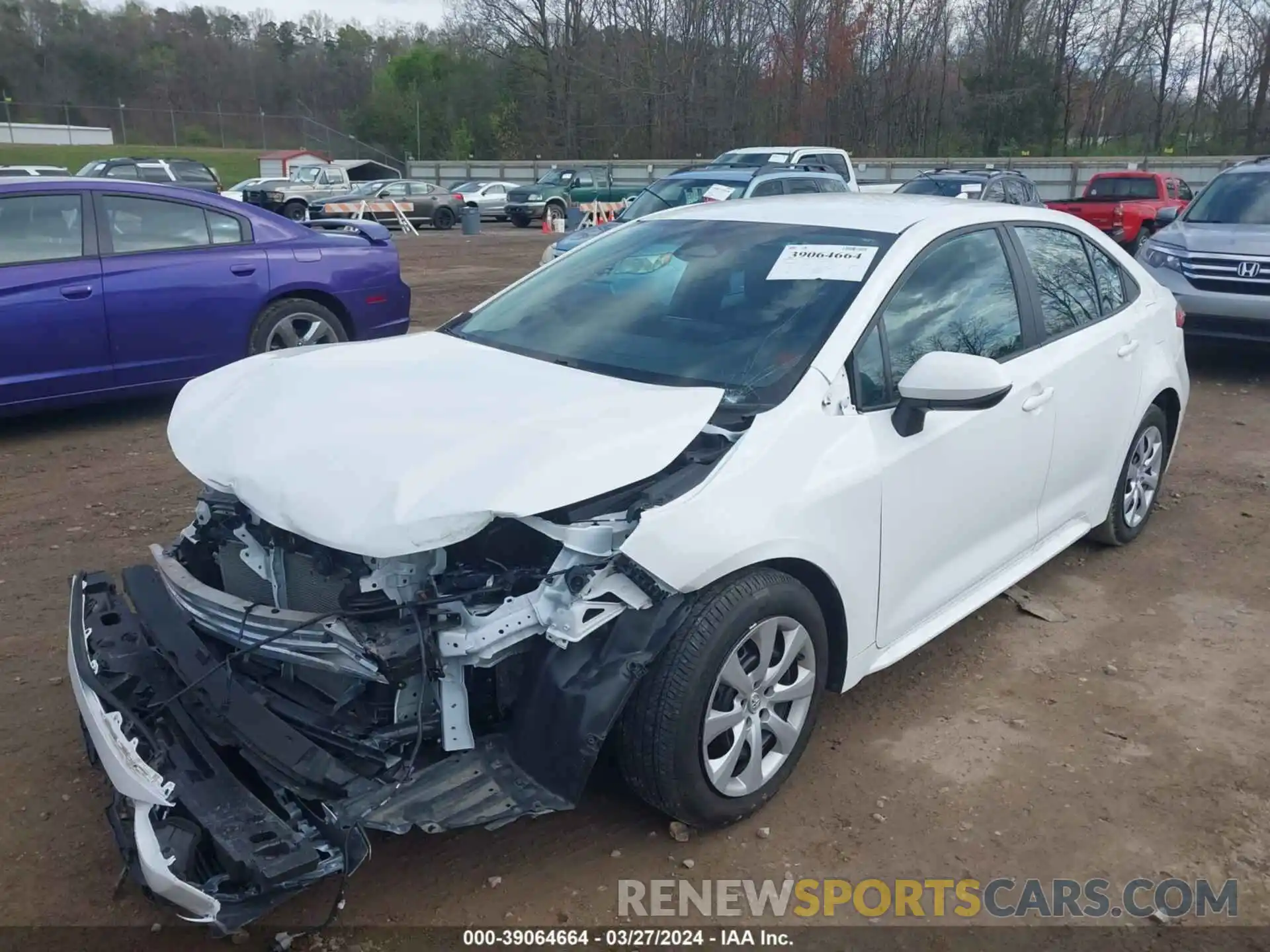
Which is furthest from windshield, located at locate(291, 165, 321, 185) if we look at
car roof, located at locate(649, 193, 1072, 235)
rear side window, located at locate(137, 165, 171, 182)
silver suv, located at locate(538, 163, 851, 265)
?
car roof, located at locate(649, 193, 1072, 235)

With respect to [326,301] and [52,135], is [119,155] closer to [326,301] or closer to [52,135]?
[52,135]

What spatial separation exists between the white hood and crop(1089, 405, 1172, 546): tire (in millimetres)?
2735

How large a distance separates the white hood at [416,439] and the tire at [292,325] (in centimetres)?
373

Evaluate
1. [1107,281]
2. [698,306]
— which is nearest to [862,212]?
[698,306]

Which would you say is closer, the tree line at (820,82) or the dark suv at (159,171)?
the dark suv at (159,171)

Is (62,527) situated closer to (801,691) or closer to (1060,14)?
(801,691)

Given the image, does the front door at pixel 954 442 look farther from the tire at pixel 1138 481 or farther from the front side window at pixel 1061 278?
the tire at pixel 1138 481

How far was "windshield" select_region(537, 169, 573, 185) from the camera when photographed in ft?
104

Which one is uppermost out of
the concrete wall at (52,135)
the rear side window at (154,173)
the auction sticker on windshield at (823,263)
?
the concrete wall at (52,135)

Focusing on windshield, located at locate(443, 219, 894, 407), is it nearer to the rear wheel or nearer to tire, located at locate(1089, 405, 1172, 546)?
tire, located at locate(1089, 405, 1172, 546)

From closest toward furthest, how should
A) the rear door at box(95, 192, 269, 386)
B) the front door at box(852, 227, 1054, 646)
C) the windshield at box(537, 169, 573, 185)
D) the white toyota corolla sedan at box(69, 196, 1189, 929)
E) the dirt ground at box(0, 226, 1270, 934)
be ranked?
the white toyota corolla sedan at box(69, 196, 1189, 929) → the dirt ground at box(0, 226, 1270, 934) → the front door at box(852, 227, 1054, 646) → the rear door at box(95, 192, 269, 386) → the windshield at box(537, 169, 573, 185)

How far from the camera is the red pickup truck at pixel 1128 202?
19.6 metres

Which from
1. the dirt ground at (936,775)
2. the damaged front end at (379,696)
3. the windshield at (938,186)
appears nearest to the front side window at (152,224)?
the dirt ground at (936,775)

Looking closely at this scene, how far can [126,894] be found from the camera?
2.79 metres
